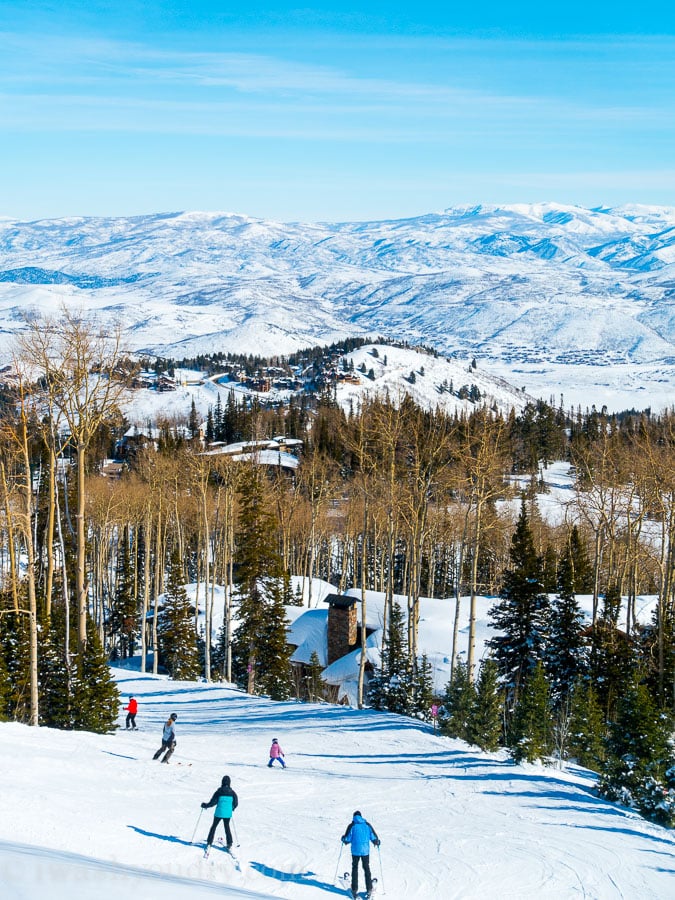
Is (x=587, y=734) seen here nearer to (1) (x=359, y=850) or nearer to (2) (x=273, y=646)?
(1) (x=359, y=850)

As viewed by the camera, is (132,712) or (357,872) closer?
(357,872)

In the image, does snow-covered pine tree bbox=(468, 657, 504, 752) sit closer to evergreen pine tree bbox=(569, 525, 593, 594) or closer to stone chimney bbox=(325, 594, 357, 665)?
stone chimney bbox=(325, 594, 357, 665)

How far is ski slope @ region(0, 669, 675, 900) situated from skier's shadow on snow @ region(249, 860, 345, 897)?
0.10 feet

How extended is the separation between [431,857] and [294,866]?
7.83 feet

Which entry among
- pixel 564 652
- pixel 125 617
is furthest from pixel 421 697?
pixel 125 617

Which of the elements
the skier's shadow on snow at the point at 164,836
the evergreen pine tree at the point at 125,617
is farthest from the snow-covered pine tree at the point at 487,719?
the evergreen pine tree at the point at 125,617

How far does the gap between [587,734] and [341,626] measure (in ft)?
50.7

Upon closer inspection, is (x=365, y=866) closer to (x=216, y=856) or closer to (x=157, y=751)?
(x=216, y=856)

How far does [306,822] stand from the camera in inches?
536

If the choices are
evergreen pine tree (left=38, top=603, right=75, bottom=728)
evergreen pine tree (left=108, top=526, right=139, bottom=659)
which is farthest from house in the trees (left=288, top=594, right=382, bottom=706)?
evergreen pine tree (left=38, top=603, right=75, bottom=728)

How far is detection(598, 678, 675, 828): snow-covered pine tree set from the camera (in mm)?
15594

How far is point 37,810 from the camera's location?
38.8ft

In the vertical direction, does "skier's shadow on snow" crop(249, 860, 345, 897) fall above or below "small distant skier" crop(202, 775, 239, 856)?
below

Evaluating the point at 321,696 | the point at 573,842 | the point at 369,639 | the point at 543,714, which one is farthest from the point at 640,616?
the point at 573,842
